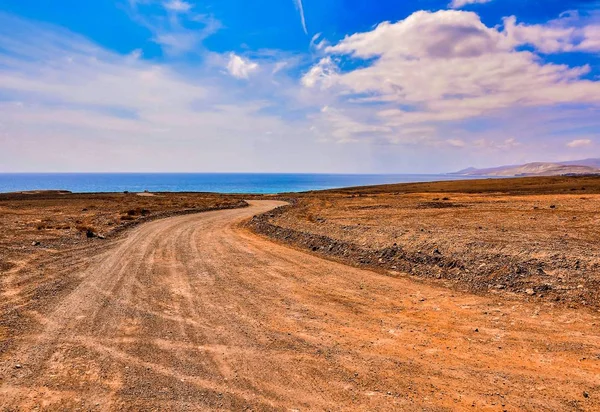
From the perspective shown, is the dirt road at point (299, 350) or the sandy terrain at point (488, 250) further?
the sandy terrain at point (488, 250)

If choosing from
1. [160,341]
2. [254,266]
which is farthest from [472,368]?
[254,266]

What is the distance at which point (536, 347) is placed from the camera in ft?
26.3

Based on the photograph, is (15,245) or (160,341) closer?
(160,341)

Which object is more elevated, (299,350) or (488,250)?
(488,250)

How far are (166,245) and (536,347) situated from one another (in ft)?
62.7

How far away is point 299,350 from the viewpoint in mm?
8156

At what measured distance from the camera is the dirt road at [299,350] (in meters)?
6.37

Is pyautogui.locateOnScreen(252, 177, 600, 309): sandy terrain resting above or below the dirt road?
above

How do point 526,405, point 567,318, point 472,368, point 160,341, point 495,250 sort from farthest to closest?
1. point 495,250
2. point 567,318
3. point 160,341
4. point 472,368
5. point 526,405

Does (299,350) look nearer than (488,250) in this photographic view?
Yes

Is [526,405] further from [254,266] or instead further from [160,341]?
[254,266]

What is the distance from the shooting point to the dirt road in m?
6.37

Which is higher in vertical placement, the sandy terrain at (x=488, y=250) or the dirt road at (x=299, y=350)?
the sandy terrain at (x=488, y=250)

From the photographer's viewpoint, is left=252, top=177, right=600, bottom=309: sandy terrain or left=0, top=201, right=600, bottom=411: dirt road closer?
left=0, top=201, right=600, bottom=411: dirt road
